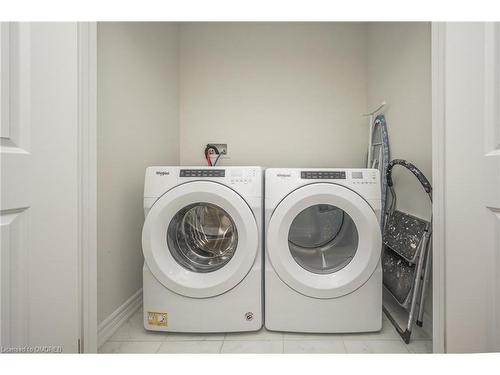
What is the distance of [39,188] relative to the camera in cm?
77

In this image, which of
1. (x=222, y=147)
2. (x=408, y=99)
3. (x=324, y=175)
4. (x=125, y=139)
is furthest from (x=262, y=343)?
(x=408, y=99)

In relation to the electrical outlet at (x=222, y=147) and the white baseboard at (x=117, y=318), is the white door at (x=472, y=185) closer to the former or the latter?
the white baseboard at (x=117, y=318)

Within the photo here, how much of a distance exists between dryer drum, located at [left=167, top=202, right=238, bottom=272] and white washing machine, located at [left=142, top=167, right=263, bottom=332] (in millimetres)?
24

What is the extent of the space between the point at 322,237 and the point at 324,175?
1.25ft

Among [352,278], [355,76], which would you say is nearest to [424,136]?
[352,278]

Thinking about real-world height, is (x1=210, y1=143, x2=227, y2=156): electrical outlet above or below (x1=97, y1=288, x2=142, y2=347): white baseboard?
above

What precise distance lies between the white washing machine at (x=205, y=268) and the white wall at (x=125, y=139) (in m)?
0.20

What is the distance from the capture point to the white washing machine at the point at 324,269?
1225 millimetres

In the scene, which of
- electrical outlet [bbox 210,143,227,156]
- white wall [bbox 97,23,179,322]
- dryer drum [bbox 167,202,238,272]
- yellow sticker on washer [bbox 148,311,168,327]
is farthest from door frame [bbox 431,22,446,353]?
electrical outlet [bbox 210,143,227,156]

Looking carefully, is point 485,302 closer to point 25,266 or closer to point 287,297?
point 287,297

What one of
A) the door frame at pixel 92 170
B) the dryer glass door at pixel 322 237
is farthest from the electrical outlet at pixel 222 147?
the door frame at pixel 92 170

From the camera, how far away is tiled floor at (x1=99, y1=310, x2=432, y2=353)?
1206mm

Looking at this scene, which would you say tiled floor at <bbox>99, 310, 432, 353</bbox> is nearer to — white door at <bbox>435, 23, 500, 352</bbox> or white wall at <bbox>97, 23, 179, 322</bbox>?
white wall at <bbox>97, 23, 179, 322</bbox>
